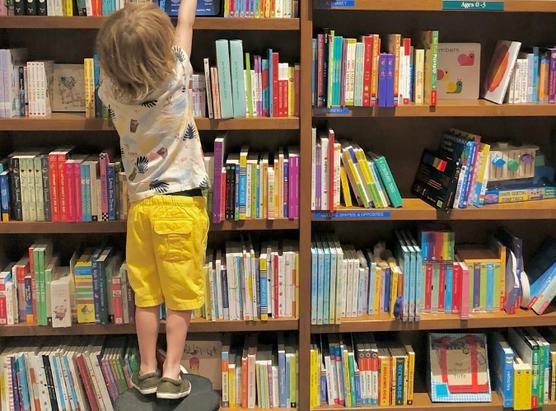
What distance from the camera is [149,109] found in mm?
2104

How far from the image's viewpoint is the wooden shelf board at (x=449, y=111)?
98.3 inches

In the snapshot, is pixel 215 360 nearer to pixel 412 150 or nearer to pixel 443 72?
pixel 412 150

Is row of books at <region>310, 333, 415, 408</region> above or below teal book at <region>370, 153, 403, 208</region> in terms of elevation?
below

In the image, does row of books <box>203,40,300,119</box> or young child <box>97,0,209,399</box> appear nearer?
young child <box>97,0,209,399</box>

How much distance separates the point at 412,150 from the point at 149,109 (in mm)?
1179

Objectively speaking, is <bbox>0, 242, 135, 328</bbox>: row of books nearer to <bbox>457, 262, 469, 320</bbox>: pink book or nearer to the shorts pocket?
the shorts pocket

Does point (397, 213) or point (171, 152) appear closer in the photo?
point (171, 152)

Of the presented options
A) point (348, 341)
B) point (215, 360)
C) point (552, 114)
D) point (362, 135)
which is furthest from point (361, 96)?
point (215, 360)

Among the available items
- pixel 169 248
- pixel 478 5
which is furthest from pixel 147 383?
pixel 478 5

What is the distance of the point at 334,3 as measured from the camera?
243 centimetres

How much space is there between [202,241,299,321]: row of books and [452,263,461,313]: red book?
591mm

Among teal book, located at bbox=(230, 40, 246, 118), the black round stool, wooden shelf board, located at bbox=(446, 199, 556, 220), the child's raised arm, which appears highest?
the child's raised arm

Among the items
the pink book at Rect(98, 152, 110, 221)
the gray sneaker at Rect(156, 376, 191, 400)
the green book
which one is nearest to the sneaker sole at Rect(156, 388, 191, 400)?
the gray sneaker at Rect(156, 376, 191, 400)

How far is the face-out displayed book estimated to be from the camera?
2701 mm
